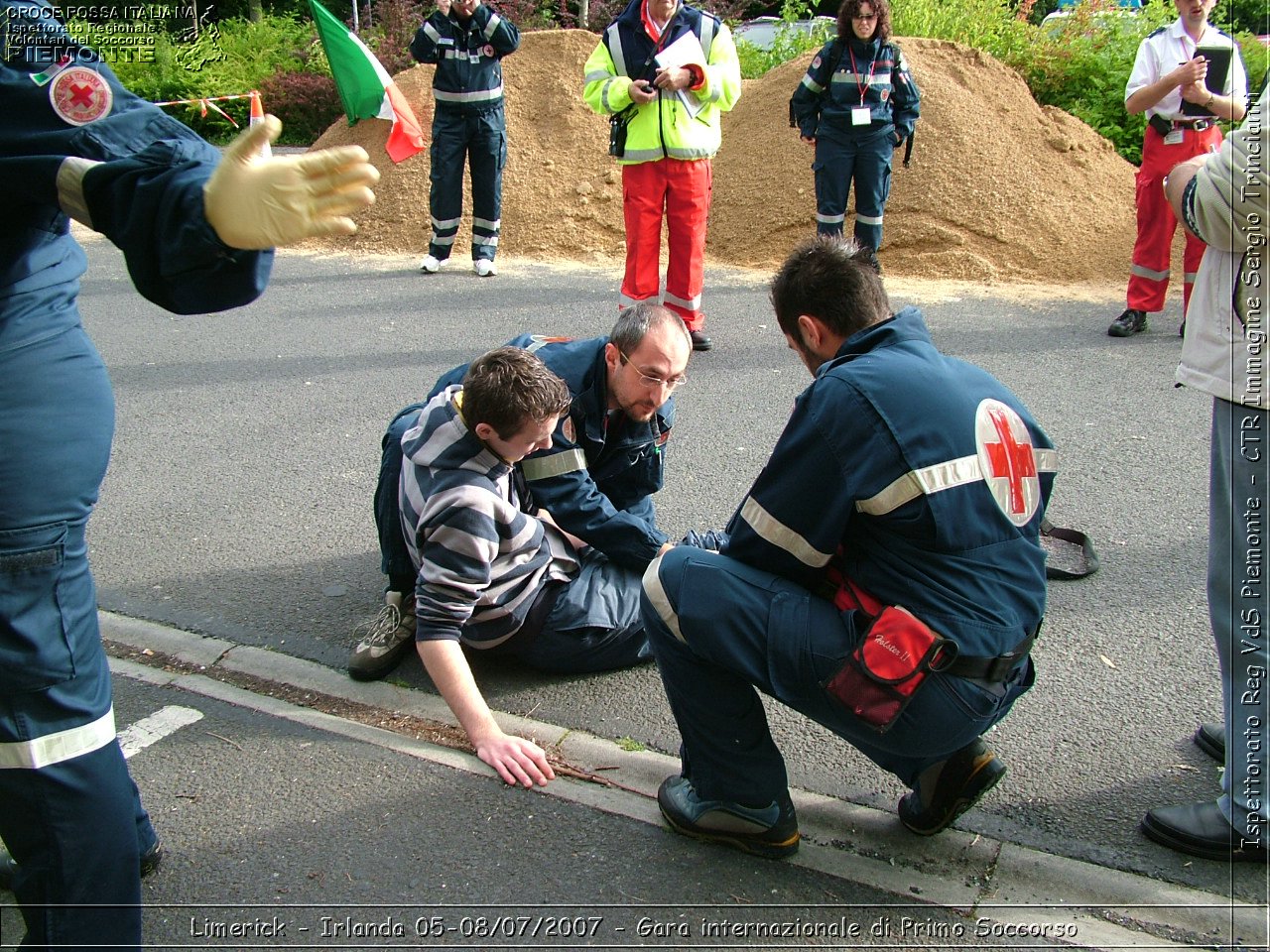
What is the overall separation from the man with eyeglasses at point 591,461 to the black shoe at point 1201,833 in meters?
1.56

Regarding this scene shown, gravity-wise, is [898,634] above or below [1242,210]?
Result: below

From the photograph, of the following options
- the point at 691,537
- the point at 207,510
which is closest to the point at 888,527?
the point at 691,537

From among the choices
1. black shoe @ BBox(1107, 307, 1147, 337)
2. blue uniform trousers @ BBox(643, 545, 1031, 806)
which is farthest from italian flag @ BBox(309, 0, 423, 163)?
blue uniform trousers @ BBox(643, 545, 1031, 806)

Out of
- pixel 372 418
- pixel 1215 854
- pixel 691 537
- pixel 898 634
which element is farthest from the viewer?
pixel 372 418

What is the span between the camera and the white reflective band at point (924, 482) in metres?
2.33

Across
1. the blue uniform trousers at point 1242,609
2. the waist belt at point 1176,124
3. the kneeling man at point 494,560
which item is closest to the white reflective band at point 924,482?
the blue uniform trousers at point 1242,609

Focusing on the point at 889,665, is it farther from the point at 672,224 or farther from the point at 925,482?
the point at 672,224

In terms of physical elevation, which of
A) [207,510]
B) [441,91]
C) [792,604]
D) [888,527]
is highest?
[441,91]

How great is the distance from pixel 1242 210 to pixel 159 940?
290 centimetres

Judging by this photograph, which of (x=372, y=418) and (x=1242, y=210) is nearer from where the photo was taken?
(x=1242, y=210)

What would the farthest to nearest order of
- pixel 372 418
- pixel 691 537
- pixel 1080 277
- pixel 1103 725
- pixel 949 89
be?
pixel 949 89, pixel 1080 277, pixel 372 418, pixel 691 537, pixel 1103 725

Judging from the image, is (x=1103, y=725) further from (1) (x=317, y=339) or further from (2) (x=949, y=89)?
(2) (x=949, y=89)

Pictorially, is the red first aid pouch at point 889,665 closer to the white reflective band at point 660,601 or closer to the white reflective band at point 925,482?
the white reflective band at point 925,482

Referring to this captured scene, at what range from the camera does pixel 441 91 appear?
354 inches
